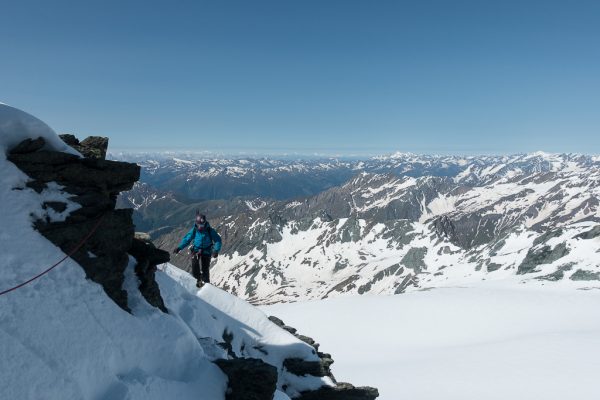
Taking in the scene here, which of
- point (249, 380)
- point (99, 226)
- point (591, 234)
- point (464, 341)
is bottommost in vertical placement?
point (464, 341)

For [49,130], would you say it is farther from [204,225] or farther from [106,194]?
[204,225]

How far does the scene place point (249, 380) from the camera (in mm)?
12922

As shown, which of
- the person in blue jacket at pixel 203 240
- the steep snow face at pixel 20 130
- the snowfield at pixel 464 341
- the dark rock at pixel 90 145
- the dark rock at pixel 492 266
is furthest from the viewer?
the dark rock at pixel 492 266

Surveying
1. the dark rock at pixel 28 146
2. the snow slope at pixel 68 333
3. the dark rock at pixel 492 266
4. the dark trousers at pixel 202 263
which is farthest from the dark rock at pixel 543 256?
the dark rock at pixel 28 146

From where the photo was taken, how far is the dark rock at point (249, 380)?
12.7 meters

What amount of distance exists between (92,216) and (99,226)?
444mm

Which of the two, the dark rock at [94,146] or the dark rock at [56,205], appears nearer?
the dark rock at [56,205]

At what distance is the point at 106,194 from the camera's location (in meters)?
13.8

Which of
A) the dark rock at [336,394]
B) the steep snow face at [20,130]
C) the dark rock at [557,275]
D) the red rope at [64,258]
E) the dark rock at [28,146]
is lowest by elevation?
the dark rock at [557,275]

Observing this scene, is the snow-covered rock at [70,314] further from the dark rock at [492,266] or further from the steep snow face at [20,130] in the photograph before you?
the dark rock at [492,266]

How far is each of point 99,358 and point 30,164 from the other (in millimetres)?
6663

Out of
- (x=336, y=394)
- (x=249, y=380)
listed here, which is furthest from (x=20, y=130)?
(x=336, y=394)

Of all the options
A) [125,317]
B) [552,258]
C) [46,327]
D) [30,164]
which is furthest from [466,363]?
[552,258]

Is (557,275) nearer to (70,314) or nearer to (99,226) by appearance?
(99,226)
